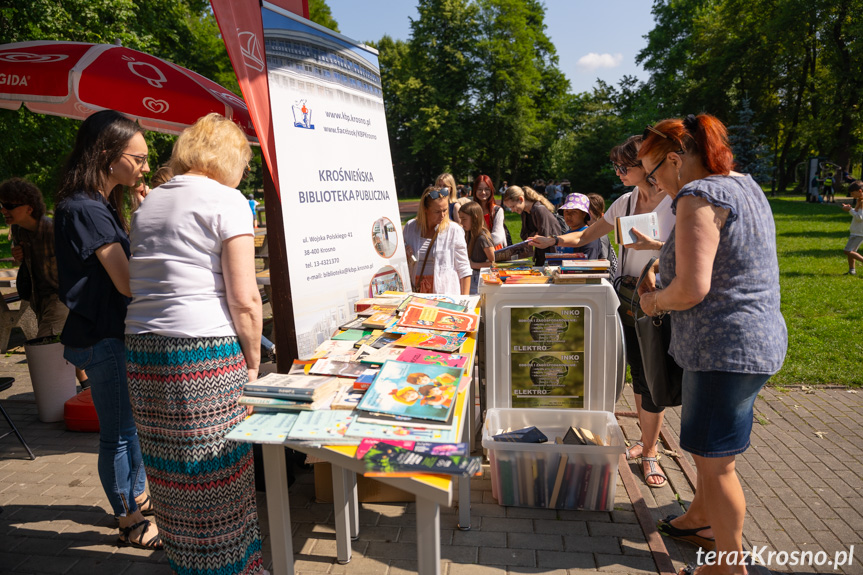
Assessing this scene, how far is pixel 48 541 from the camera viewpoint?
9.13ft

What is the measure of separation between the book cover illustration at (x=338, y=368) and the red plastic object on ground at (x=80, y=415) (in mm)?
2757

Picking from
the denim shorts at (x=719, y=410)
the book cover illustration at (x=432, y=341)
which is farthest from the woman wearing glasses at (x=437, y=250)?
the denim shorts at (x=719, y=410)

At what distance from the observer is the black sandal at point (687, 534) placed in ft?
8.53

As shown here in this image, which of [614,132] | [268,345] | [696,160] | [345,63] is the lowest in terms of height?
[268,345]

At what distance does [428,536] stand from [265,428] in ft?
2.04

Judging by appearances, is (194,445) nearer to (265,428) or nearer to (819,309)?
(265,428)

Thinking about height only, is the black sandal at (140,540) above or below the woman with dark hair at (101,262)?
below

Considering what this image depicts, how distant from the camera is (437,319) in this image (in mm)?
2701

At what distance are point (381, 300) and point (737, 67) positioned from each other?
34.5m

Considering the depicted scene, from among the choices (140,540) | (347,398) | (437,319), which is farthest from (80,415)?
(347,398)

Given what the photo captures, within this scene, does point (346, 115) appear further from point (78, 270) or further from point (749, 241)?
point (749, 241)

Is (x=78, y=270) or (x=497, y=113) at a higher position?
(x=497, y=113)

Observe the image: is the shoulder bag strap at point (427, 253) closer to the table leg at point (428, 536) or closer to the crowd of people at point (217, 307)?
the crowd of people at point (217, 307)

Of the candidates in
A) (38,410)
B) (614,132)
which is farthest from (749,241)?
(614,132)
